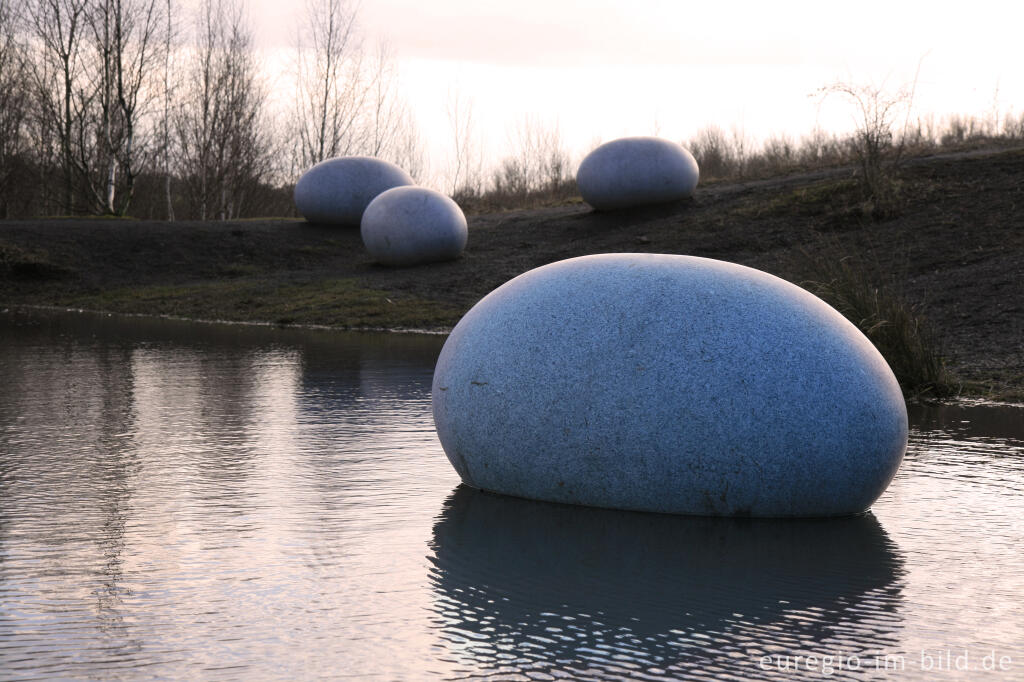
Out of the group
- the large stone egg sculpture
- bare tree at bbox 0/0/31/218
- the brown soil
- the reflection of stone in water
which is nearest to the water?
the reflection of stone in water

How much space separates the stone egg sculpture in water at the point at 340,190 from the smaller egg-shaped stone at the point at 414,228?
3.94 metres

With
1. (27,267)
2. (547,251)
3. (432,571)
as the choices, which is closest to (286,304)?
(547,251)

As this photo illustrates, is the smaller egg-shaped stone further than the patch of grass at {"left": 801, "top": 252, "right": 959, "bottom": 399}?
Yes

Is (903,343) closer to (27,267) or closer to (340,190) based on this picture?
(27,267)

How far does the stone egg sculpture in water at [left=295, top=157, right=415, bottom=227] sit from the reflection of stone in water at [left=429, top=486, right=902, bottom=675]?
2120 cm

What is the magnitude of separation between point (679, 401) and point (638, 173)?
1893 cm

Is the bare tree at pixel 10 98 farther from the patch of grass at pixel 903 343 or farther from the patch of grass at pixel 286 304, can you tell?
the patch of grass at pixel 903 343

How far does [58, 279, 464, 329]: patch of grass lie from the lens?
54.2ft

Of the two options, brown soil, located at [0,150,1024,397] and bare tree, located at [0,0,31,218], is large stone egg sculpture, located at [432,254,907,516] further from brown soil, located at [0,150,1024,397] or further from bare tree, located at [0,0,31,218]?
bare tree, located at [0,0,31,218]

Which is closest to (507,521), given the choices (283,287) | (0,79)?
(283,287)

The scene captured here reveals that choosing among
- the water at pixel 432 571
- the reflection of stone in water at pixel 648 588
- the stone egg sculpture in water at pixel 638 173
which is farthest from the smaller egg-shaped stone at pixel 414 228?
the reflection of stone in water at pixel 648 588

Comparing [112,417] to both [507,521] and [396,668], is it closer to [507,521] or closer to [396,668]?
[507,521]

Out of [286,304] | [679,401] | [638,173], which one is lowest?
[679,401]

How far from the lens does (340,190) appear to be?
26.0 m
